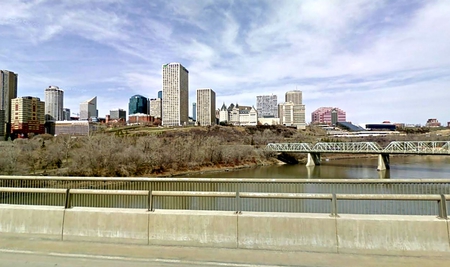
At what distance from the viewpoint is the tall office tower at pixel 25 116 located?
14488 cm

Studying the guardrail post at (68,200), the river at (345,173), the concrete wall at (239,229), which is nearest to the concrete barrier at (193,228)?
the concrete wall at (239,229)

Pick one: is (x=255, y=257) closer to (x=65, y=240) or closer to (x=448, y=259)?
(x=448, y=259)

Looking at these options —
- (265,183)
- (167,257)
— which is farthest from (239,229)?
(167,257)

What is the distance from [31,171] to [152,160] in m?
22.5

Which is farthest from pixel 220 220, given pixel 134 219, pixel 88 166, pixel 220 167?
pixel 220 167

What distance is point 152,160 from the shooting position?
6444 centimetres

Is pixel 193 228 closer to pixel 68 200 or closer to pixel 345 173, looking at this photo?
→ pixel 68 200

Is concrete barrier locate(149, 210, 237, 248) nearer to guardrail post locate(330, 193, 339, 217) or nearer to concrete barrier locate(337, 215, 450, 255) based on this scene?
guardrail post locate(330, 193, 339, 217)

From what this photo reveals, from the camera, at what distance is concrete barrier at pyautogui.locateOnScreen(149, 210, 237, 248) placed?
267 inches

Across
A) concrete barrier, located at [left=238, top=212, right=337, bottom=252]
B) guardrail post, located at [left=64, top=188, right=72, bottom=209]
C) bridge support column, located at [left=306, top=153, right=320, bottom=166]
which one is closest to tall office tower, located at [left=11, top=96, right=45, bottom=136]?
bridge support column, located at [left=306, top=153, right=320, bottom=166]

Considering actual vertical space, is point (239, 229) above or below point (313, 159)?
above

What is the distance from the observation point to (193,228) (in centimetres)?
691

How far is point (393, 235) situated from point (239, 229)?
3.31 metres

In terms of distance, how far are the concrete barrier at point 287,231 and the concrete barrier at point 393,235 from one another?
0.96 feet
